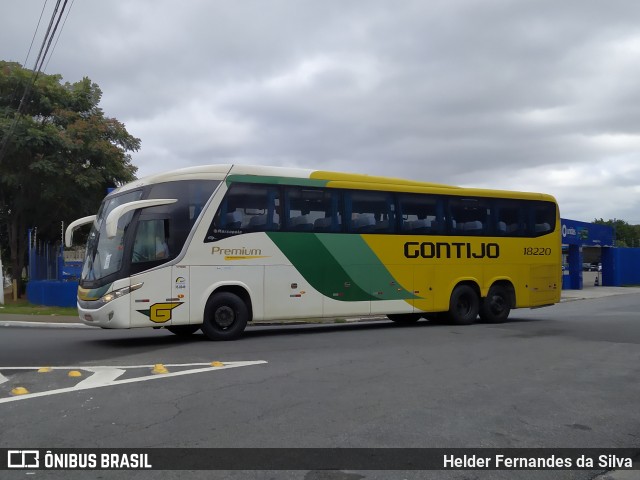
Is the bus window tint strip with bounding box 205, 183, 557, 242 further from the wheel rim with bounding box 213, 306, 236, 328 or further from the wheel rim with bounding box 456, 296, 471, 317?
the wheel rim with bounding box 456, 296, 471, 317

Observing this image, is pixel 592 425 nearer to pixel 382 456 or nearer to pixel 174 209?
pixel 382 456

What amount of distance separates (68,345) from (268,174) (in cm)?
520

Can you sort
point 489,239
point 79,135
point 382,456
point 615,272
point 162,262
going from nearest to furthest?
1. point 382,456
2. point 162,262
3. point 489,239
4. point 79,135
5. point 615,272

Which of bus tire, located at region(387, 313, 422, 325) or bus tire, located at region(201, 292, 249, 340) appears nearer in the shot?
bus tire, located at region(201, 292, 249, 340)

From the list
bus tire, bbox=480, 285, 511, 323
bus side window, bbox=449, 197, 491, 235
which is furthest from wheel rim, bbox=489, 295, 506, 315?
bus side window, bbox=449, 197, 491, 235

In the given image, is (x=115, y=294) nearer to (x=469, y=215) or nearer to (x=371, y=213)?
(x=371, y=213)

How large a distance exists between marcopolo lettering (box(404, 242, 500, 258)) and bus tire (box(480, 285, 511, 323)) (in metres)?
1.00

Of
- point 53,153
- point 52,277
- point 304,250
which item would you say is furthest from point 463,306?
point 52,277

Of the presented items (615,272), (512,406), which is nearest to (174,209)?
(512,406)

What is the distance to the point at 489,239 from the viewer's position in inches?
643

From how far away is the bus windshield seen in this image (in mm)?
11562

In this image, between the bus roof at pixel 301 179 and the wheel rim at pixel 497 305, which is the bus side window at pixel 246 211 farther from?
the wheel rim at pixel 497 305

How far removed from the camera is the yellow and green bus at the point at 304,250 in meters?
11.7

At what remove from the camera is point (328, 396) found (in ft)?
23.7
